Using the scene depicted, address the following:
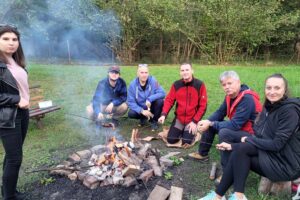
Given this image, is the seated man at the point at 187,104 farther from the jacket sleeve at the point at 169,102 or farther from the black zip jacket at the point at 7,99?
the black zip jacket at the point at 7,99

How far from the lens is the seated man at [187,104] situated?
5.20 m

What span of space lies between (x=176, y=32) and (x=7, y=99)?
15795 millimetres

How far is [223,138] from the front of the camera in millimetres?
4023

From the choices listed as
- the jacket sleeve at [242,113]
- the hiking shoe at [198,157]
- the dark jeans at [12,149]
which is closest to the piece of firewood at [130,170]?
the hiking shoe at [198,157]

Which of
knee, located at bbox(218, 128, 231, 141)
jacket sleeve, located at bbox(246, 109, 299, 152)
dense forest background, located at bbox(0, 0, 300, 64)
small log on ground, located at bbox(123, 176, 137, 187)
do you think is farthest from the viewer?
dense forest background, located at bbox(0, 0, 300, 64)

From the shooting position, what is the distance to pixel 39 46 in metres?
18.9

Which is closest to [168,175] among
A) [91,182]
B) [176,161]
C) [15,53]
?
[176,161]

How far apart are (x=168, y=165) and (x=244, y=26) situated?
13487 millimetres

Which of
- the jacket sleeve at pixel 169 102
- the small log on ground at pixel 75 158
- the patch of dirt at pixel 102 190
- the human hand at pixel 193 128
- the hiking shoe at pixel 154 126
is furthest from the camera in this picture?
the hiking shoe at pixel 154 126

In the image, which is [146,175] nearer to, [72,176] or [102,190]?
[102,190]

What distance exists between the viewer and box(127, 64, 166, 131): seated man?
5.94 metres

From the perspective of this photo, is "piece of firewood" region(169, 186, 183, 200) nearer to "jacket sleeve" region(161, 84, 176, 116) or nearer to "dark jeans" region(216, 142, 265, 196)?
"dark jeans" region(216, 142, 265, 196)

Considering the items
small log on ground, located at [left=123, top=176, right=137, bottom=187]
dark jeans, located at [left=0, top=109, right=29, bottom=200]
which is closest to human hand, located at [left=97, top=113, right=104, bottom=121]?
small log on ground, located at [left=123, top=176, right=137, bottom=187]

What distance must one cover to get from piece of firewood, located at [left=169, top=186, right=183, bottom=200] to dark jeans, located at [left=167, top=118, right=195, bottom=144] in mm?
1558
